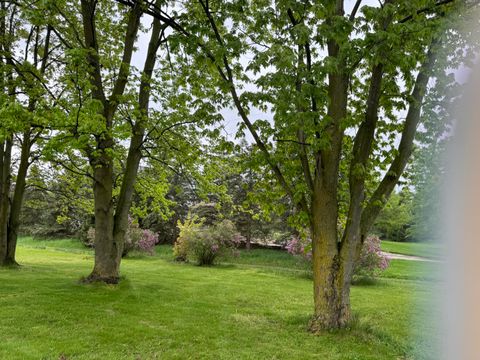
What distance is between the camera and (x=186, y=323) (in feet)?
18.9

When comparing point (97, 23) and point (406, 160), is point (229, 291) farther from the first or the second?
point (97, 23)

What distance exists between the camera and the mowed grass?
4332mm

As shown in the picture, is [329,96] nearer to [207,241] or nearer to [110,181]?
[110,181]

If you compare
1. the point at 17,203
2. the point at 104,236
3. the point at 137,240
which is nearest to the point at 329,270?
the point at 104,236

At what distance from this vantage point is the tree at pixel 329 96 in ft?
14.9

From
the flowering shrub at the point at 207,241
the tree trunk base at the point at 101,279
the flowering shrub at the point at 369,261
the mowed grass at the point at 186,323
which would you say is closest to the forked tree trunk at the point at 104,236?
the tree trunk base at the point at 101,279

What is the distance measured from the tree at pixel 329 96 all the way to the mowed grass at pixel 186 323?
0.77 metres

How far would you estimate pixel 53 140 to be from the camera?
19.0 feet

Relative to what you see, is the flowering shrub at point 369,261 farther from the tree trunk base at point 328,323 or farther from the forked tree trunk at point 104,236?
the forked tree trunk at point 104,236

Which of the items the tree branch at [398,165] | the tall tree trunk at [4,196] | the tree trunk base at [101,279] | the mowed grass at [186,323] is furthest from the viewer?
the tall tree trunk at [4,196]

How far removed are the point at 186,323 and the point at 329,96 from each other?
13.4 ft

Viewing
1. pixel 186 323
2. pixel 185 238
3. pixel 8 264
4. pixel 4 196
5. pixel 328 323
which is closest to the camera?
Result: pixel 328 323

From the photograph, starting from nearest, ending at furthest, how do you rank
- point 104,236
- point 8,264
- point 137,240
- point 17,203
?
point 104,236, point 8,264, point 17,203, point 137,240

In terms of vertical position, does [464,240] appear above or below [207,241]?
above
